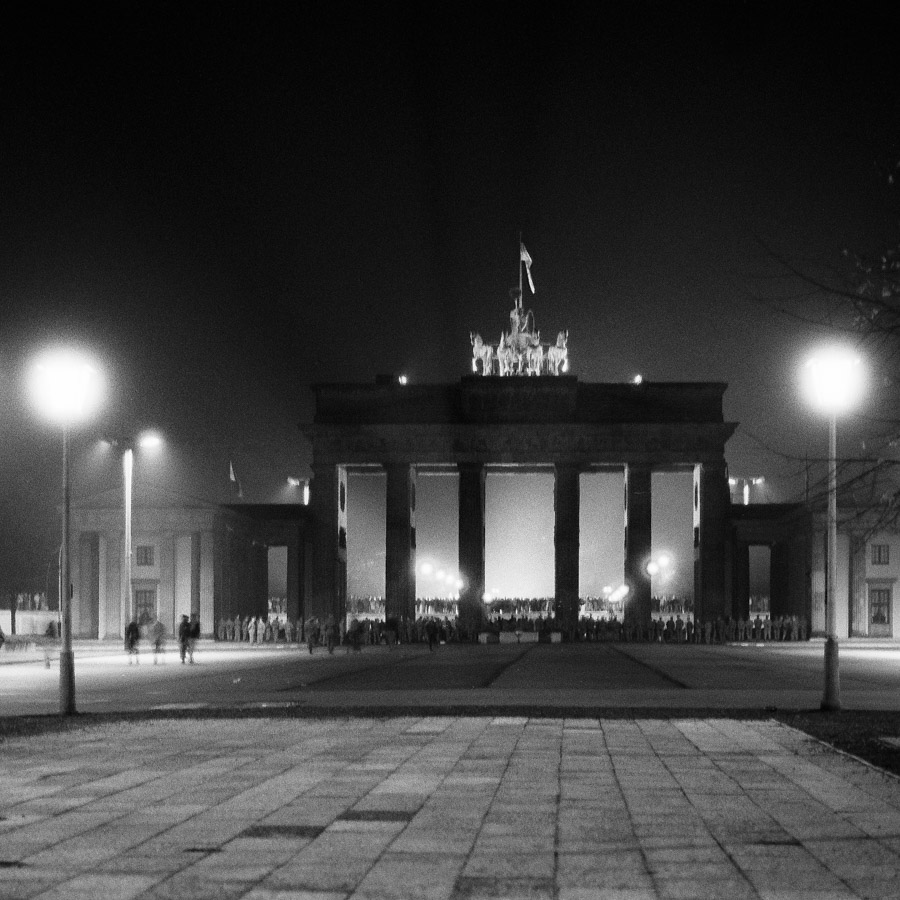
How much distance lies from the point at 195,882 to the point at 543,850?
9.65 ft

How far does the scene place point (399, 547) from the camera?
104 m

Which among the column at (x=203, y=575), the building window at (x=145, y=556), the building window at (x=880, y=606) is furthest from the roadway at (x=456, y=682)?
the building window at (x=880, y=606)

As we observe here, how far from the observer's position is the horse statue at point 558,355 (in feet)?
399

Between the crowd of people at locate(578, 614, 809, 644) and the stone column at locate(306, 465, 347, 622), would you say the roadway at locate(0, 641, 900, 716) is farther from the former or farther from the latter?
the stone column at locate(306, 465, 347, 622)

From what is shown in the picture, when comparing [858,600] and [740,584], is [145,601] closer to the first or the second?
[740,584]

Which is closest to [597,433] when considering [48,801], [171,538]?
[171,538]

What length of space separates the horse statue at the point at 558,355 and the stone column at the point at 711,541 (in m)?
20.6

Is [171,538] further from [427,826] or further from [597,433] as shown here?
Answer: [427,826]

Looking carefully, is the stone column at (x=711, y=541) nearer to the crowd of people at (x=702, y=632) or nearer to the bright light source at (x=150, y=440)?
the crowd of people at (x=702, y=632)

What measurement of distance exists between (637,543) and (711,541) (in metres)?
4.67

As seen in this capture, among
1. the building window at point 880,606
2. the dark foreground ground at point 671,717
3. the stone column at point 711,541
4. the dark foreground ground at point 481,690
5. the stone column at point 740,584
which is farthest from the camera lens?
the stone column at point 740,584

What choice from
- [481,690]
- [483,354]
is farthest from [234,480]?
[481,690]

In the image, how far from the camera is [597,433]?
104 metres

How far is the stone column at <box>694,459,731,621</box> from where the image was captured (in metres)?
102
